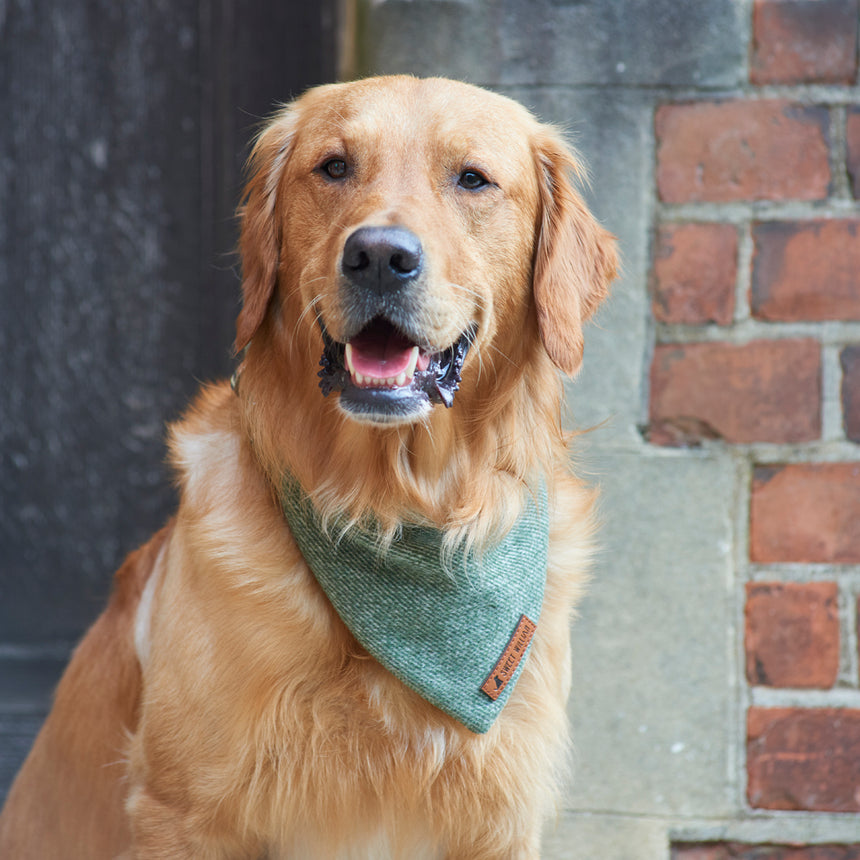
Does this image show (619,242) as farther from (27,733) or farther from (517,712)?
(27,733)

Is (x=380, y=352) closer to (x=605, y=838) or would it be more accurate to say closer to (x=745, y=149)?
(x=745, y=149)

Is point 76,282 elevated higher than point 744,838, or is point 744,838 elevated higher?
point 76,282

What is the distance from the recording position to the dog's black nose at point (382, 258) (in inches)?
56.7

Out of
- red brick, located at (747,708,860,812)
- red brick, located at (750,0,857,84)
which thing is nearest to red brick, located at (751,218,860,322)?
red brick, located at (750,0,857,84)

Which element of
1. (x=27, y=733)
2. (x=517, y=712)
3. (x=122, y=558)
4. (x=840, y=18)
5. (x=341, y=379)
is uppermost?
(x=840, y=18)

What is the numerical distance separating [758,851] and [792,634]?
0.54 metres

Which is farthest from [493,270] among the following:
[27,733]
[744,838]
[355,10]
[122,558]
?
[27,733]

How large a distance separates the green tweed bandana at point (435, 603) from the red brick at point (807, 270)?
0.87m

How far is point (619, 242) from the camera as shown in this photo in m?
2.15

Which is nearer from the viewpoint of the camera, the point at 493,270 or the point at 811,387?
the point at 493,270

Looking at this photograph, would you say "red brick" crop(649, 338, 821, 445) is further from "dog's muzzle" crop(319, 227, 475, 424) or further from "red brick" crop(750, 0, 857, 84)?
"dog's muzzle" crop(319, 227, 475, 424)

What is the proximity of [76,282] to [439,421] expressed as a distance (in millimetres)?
1619

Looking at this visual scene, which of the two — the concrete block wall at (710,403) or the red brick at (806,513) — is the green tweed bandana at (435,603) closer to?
the concrete block wall at (710,403)

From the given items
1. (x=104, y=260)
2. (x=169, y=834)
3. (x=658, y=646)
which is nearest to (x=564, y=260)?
(x=658, y=646)
